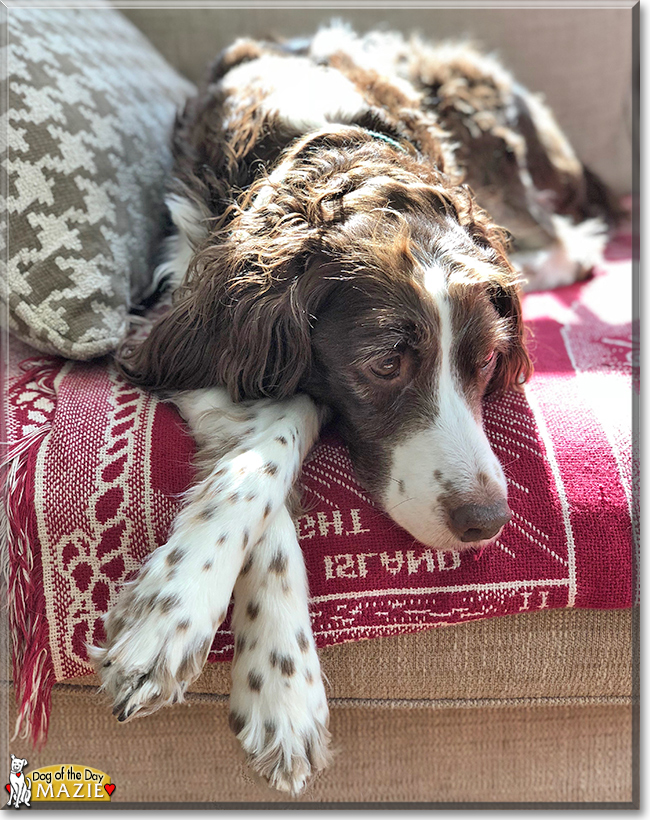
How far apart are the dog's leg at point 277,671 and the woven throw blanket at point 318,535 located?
0.23 ft

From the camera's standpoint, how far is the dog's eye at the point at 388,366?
1.52 metres

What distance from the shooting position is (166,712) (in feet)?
5.37

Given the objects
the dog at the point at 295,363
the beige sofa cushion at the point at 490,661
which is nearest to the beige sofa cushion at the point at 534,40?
the dog at the point at 295,363

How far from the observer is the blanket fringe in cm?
146

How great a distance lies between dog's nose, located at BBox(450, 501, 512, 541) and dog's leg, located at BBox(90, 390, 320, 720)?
0.34m

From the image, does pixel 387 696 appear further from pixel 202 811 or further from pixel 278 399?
pixel 278 399

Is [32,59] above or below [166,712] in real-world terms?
above

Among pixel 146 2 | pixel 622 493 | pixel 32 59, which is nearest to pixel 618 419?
pixel 622 493

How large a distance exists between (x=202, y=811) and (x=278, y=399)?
96 centimetres

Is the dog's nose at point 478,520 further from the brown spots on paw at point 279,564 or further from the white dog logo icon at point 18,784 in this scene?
the white dog logo icon at point 18,784

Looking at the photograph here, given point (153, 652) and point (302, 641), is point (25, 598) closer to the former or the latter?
point (153, 652)

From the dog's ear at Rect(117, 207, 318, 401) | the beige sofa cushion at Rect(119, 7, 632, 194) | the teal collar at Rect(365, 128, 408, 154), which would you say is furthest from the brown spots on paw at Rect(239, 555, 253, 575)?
the beige sofa cushion at Rect(119, 7, 632, 194)

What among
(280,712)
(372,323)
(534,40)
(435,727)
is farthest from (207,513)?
(534,40)

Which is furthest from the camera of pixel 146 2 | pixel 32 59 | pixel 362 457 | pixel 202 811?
pixel 146 2
